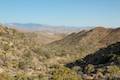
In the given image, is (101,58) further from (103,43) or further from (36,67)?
(103,43)

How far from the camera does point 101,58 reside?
39406 mm

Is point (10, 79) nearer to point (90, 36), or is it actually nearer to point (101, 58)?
point (101, 58)

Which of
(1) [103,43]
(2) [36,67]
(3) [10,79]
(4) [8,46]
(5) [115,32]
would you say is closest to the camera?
(3) [10,79]

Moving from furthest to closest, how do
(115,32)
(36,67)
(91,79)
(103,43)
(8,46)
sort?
(115,32)
(103,43)
(8,46)
(36,67)
(91,79)

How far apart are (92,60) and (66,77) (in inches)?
871

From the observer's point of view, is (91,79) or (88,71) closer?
(91,79)

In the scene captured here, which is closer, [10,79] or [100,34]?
[10,79]

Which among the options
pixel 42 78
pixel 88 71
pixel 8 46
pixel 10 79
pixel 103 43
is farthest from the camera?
pixel 103 43

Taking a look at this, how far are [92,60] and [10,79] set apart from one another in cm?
2430

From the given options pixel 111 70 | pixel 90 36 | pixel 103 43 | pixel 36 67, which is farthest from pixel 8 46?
pixel 90 36

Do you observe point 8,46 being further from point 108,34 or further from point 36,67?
point 108,34

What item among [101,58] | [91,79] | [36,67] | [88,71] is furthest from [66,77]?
[101,58]

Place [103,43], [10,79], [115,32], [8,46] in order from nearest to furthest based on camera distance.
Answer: [10,79] → [8,46] → [103,43] → [115,32]

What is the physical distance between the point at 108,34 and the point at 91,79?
3170 inches
